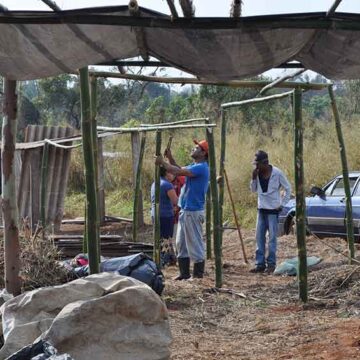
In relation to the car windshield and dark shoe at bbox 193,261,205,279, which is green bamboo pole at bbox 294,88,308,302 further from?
the car windshield

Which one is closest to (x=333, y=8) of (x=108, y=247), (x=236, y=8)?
(x=236, y=8)

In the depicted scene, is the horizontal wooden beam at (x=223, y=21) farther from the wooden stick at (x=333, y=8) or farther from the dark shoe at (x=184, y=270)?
the dark shoe at (x=184, y=270)

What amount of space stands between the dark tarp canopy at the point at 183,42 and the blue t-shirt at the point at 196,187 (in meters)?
3.60

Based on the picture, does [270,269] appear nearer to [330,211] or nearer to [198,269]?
[198,269]

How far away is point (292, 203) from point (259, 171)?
11.6ft

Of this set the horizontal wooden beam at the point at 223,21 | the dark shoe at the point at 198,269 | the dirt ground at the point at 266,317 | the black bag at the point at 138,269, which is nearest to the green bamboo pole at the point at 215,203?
the dirt ground at the point at 266,317

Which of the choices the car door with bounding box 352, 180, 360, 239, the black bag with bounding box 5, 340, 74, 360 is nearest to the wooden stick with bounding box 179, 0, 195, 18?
the black bag with bounding box 5, 340, 74, 360

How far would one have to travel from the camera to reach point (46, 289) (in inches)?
201

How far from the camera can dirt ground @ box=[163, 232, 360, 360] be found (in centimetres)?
571

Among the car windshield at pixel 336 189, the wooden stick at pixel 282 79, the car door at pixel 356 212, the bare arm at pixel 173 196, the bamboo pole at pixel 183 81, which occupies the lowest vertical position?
the car door at pixel 356 212

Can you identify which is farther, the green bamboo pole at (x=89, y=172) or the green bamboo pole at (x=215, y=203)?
the green bamboo pole at (x=215, y=203)

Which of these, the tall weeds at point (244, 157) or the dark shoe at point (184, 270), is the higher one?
the tall weeds at point (244, 157)

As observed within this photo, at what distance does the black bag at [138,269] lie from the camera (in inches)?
280

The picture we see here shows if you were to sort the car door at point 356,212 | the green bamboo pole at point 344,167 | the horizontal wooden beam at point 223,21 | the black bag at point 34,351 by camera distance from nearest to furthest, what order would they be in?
1. the black bag at point 34,351
2. the horizontal wooden beam at point 223,21
3. the green bamboo pole at point 344,167
4. the car door at point 356,212
